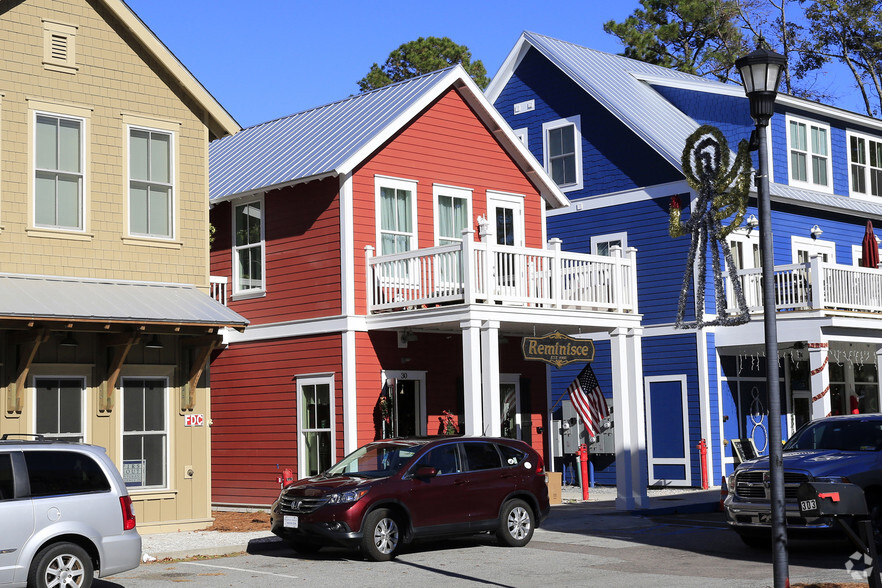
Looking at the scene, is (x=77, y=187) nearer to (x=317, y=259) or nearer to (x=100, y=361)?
(x=100, y=361)

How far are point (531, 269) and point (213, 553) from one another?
843 cm

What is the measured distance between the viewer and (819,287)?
82.2ft

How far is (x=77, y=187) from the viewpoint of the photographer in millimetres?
18266

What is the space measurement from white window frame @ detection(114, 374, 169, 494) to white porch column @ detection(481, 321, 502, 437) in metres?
5.33

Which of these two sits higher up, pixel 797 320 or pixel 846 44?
pixel 846 44

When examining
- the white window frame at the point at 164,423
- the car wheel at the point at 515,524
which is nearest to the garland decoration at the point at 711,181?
the car wheel at the point at 515,524

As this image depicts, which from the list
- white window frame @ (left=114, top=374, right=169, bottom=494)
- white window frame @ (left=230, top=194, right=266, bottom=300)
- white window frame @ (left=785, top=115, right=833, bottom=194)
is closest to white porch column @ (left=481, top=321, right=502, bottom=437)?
white window frame @ (left=114, top=374, right=169, bottom=494)

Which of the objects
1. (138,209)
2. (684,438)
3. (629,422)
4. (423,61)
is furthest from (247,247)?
(423,61)

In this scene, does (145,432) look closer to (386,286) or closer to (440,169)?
(386,286)

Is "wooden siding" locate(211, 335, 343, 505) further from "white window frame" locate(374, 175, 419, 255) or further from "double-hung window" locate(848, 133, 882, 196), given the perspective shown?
"double-hung window" locate(848, 133, 882, 196)

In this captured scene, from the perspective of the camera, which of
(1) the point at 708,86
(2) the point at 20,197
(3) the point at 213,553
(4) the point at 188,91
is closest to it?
(3) the point at 213,553

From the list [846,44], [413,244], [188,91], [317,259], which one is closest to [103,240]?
[188,91]

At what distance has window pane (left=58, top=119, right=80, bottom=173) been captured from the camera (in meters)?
18.2

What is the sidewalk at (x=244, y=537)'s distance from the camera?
15969 millimetres
